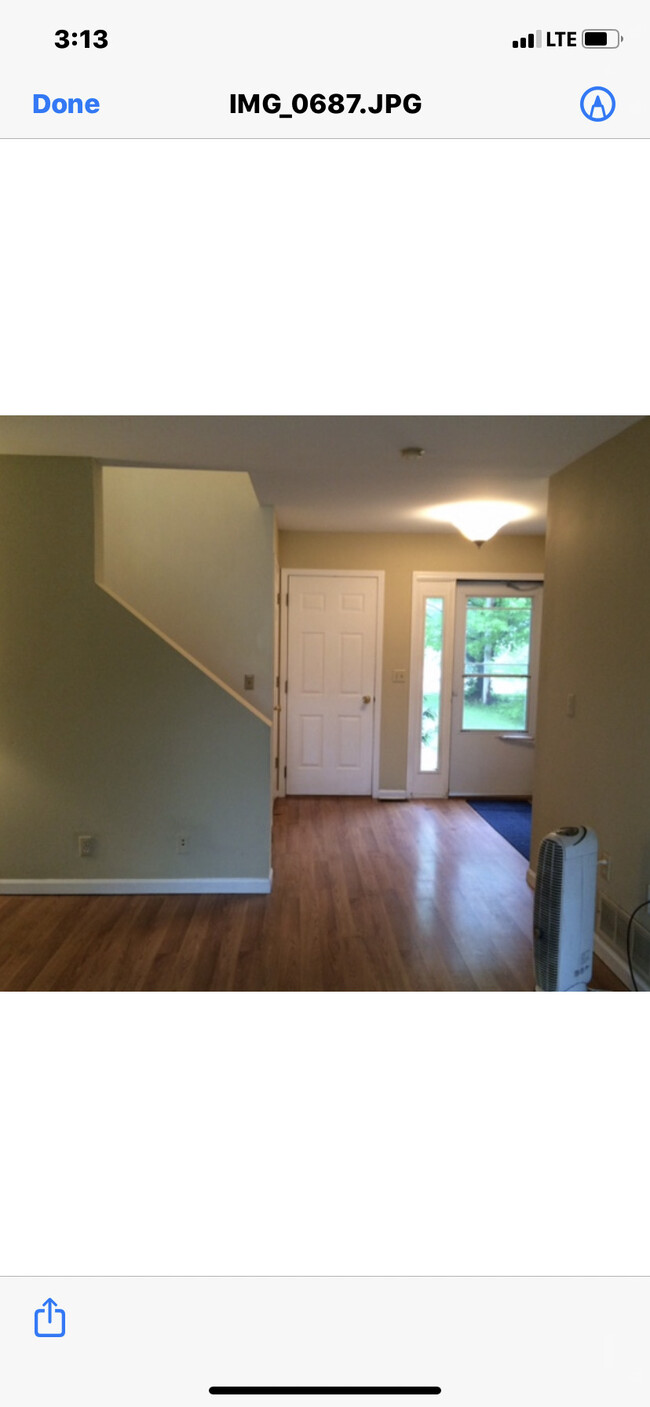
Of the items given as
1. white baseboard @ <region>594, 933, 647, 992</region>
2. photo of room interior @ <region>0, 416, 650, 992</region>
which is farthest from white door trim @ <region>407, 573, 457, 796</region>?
white baseboard @ <region>594, 933, 647, 992</region>

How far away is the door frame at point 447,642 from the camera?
560 cm

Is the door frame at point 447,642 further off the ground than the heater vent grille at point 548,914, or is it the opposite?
the door frame at point 447,642

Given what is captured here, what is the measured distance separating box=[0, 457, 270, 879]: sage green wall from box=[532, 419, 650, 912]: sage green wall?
4.96ft

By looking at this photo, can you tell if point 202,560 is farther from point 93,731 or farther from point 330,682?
point 330,682

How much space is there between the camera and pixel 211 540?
4.29 meters

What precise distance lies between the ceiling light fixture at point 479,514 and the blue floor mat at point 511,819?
2.05 m

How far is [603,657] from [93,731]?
2.43 m

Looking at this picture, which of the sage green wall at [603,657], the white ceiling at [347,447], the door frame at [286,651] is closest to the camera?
the white ceiling at [347,447]

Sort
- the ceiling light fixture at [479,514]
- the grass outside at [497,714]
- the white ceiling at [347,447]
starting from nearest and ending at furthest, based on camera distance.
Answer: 1. the white ceiling at [347,447]
2. the ceiling light fixture at [479,514]
3. the grass outside at [497,714]

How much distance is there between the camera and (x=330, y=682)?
5.59 meters

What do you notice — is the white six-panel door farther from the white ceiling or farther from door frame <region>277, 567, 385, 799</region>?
the white ceiling
